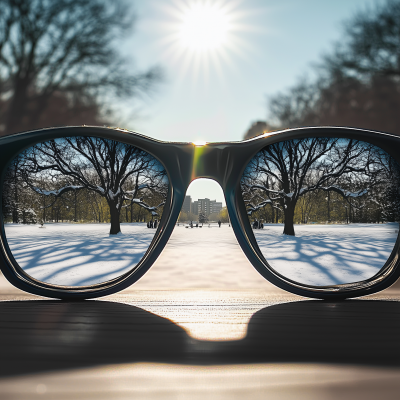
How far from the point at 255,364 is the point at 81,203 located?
0.36 m

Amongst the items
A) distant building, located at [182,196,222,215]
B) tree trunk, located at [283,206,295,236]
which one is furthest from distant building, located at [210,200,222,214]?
tree trunk, located at [283,206,295,236]

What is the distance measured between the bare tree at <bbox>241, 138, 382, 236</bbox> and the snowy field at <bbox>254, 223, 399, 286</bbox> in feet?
0.10

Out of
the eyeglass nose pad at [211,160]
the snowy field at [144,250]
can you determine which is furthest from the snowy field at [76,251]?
the eyeglass nose pad at [211,160]

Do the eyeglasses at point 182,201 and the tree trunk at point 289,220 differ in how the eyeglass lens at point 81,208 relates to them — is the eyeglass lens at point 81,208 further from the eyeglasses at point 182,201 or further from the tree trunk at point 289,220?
the tree trunk at point 289,220

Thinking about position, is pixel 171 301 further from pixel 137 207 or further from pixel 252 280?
pixel 252 280

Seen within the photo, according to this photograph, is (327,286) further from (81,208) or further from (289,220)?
(81,208)

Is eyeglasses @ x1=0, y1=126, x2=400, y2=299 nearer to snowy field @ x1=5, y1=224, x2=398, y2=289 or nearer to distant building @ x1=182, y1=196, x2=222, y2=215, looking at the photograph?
snowy field @ x1=5, y1=224, x2=398, y2=289

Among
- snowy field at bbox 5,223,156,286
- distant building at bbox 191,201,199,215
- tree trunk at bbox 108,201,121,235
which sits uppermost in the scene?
distant building at bbox 191,201,199,215

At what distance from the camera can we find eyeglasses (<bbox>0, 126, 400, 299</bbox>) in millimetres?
394

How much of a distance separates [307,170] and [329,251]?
0.12 m

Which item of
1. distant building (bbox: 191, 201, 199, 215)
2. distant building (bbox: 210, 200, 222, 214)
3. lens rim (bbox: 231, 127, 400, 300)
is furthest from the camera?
distant building (bbox: 191, 201, 199, 215)

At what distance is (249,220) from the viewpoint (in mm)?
438

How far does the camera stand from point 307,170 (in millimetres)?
437

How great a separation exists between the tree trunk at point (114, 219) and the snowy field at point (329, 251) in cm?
20
